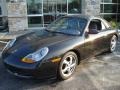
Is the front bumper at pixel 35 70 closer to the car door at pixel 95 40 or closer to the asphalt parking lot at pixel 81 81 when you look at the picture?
the asphalt parking lot at pixel 81 81

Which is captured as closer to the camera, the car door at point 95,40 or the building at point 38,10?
the car door at point 95,40

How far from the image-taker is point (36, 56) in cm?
466

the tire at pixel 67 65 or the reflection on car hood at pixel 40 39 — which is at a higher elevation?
the reflection on car hood at pixel 40 39

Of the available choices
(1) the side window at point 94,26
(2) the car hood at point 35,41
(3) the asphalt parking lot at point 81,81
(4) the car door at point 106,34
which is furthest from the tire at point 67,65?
(4) the car door at point 106,34

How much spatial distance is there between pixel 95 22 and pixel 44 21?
6.34 meters

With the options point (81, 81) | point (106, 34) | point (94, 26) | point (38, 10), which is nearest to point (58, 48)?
point (81, 81)

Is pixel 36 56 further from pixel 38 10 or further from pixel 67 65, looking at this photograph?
pixel 38 10

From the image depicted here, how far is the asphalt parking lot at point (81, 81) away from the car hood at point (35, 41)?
0.65 metres

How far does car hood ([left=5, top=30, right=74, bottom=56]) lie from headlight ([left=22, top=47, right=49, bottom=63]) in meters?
0.13

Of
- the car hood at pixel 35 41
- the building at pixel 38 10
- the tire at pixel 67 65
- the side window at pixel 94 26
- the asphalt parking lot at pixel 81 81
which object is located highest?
the building at pixel 38 10

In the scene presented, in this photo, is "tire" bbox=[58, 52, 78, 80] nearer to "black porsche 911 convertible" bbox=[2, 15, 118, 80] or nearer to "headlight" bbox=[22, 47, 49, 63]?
"black porsche 911 convertible" bbox=[2, 15, 118, 80]

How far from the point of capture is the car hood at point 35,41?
491cm

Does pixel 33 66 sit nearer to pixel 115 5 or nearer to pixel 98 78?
pixel 98 78

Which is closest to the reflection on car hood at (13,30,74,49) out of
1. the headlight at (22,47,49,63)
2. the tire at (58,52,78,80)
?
the headlight at (22,47,49,63)
